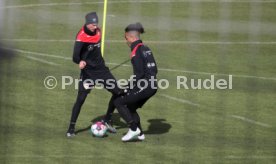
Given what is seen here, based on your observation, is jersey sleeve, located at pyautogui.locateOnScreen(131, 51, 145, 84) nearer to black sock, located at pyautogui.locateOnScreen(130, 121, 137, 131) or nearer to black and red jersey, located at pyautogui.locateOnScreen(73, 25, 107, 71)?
black sock, located at pyautogui.locateOnScreen(130, 121, 137, 131)

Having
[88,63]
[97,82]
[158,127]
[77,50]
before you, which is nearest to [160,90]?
[158,127]

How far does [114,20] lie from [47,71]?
5968 mm

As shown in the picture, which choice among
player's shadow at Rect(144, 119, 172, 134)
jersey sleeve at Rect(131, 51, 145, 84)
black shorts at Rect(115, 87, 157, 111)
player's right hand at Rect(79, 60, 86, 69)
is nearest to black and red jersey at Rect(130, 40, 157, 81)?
jersey sleeve at Rect(131, 51, 145, 84)

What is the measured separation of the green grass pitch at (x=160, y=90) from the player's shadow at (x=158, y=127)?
0.02m

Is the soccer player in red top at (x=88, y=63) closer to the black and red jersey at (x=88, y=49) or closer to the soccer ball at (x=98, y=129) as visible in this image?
the black and red jersey at (x=88, y=49)

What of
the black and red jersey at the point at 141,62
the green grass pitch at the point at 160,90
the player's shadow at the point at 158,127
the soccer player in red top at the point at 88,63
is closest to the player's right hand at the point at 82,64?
the soccer player in red top at the point at 88,63

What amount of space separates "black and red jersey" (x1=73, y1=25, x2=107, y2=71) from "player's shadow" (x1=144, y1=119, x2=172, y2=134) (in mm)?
1266

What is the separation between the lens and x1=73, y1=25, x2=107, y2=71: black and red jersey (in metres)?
10.9

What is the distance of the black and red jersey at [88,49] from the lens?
35.8 feet

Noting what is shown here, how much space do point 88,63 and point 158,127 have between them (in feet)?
5.29

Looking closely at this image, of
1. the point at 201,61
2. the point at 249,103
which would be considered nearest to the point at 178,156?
the point at 249,103

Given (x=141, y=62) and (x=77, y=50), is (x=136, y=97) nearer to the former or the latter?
(x=141, y=62)

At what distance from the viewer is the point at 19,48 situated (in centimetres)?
1694

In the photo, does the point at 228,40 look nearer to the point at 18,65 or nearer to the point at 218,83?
the point at 218,83
